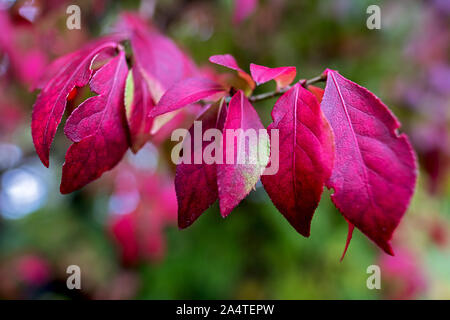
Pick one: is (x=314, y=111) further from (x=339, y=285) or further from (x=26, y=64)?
(x=339, y=285)

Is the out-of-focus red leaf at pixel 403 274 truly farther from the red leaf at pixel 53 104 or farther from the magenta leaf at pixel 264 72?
the red leaf at pixel 53 104

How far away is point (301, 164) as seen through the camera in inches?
16.7

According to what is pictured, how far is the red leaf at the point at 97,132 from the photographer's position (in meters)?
0.48

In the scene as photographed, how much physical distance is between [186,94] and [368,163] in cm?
23

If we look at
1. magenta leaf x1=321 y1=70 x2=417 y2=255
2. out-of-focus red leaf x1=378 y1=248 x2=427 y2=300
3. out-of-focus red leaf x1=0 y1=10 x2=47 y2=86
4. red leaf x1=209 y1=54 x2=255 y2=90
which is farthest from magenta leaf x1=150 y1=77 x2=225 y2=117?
out-of-focus red leaf x1=378 y1=248 x2=427 y2=300

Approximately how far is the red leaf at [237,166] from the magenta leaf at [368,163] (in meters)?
0.08

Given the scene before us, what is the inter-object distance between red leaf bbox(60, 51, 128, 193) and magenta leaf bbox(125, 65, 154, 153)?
1 cm

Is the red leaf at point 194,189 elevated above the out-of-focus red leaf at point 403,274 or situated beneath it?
elevated above

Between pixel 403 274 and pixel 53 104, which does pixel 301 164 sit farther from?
pixel 403 274

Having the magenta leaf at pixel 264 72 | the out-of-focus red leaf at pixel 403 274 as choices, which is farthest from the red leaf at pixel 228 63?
the out-of-focus red leaf at pixel 403 274

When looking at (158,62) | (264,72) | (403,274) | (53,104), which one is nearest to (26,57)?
(158,62)

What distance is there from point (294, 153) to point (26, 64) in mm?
1051
